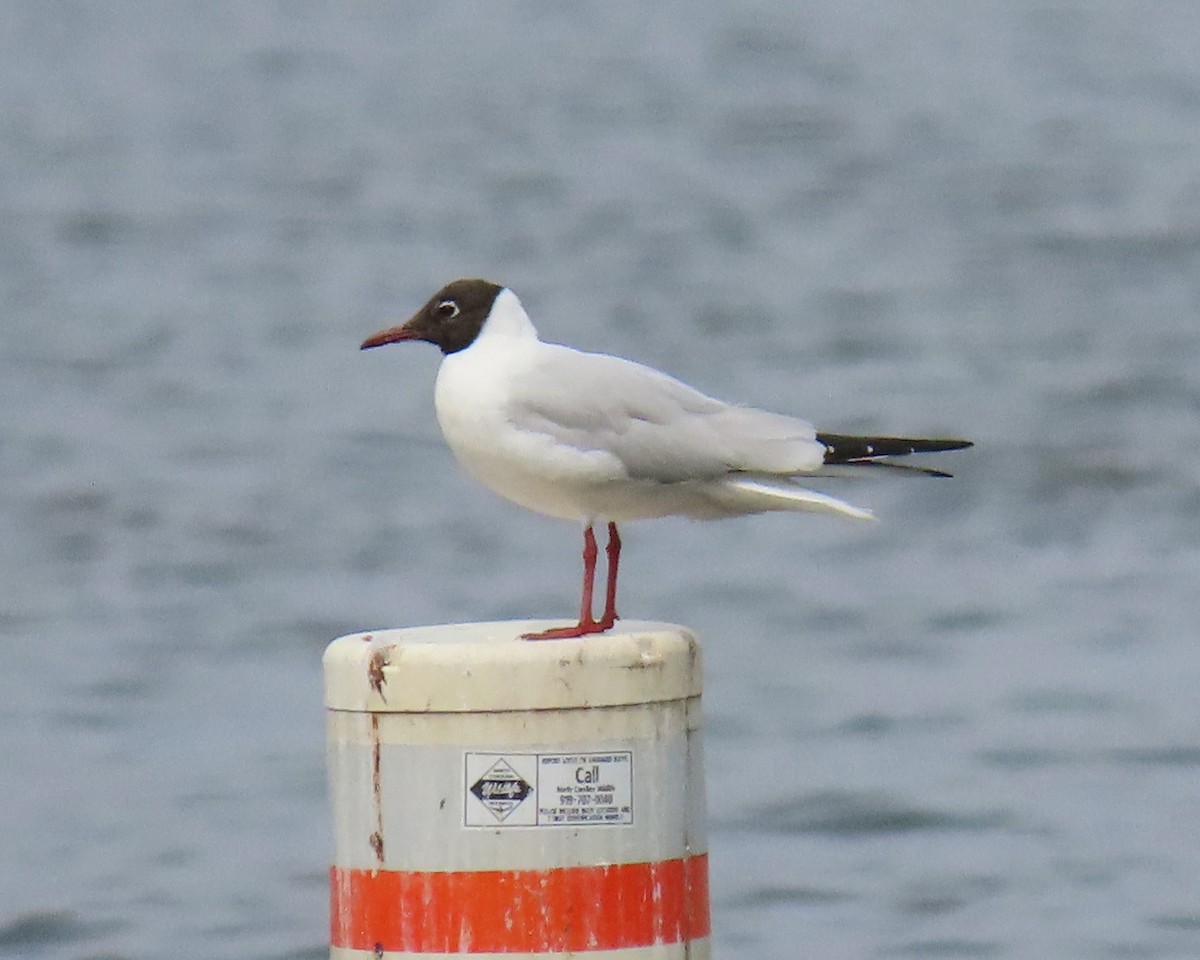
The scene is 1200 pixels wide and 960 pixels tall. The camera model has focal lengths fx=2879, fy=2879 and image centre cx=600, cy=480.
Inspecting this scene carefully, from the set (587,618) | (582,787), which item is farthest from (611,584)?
(582,787)

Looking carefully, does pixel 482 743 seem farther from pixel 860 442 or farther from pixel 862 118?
pixel 862 118

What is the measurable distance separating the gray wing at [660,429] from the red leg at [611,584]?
18cm

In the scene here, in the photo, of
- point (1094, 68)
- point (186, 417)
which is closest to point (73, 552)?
point (186, 417)

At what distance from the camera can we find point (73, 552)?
12.5m

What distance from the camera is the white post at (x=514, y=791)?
3887 millimetres

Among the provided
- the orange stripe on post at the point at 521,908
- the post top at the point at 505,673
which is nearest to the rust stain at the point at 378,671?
the post top at the point at 505,673

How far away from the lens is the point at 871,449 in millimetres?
4691

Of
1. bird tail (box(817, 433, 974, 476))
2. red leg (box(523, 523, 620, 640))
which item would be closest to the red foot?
red leg (box(523, 523, 620, 640))

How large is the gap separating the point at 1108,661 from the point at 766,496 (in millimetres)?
5691

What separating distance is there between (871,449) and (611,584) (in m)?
0.48

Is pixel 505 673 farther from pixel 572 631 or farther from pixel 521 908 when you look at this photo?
pixel 572 631

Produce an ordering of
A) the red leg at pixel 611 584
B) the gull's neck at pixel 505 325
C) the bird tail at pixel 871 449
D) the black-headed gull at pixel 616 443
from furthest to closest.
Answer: the gull's neck at pixel 505 325 → the black-headed gull at pixel 616 443 → the bird tail at pixel 871 449 → the red leg at pixel 611 584

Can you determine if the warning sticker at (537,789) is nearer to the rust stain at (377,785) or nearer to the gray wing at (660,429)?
the rust stain at (377,785)

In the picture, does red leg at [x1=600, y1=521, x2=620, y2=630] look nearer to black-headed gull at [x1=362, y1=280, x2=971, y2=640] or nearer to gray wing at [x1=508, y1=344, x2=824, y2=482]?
black-headed gull at [x1=362, y1=280, x2=971, y2=640]
